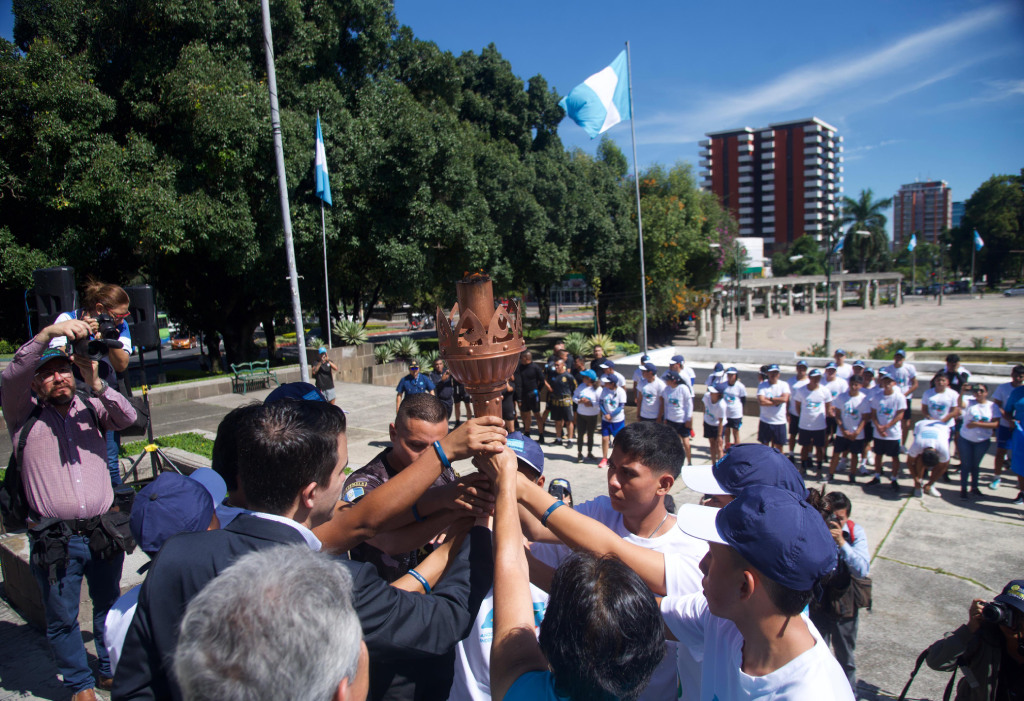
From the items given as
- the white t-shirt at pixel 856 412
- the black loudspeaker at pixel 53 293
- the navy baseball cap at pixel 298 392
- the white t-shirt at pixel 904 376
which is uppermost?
the black loudspeaker at pixel 53 293

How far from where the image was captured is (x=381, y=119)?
18.0 meters

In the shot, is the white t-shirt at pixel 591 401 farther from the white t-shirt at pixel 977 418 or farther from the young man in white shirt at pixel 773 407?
the white t-shirt at pixel 977 418

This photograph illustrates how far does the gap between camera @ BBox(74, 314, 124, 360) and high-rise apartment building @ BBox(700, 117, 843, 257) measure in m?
119

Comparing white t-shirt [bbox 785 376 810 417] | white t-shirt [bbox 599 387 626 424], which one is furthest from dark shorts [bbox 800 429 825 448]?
white t-shirt [bbox 599 387 626 424]

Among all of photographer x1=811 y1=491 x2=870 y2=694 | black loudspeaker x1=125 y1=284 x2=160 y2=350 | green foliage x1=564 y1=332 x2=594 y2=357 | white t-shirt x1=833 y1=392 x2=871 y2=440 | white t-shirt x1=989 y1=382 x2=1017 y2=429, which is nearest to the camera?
photographer x1=811 y1=491 x2=870 y2=694

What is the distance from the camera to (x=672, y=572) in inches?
91.0

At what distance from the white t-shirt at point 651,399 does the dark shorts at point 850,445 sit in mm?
2506

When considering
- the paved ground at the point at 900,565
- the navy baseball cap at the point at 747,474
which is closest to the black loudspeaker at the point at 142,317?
the paved ground at the point at 900,565

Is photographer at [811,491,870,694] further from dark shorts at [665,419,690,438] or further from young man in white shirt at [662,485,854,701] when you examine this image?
dark shorts at [665,419,690,438]

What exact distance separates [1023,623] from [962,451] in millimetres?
6536

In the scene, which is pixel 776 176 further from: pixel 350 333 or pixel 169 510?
pixel 169 510

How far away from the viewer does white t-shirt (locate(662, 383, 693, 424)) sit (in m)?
9.01

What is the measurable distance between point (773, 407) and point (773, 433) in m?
0.39

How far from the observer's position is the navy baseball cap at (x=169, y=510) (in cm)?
208
